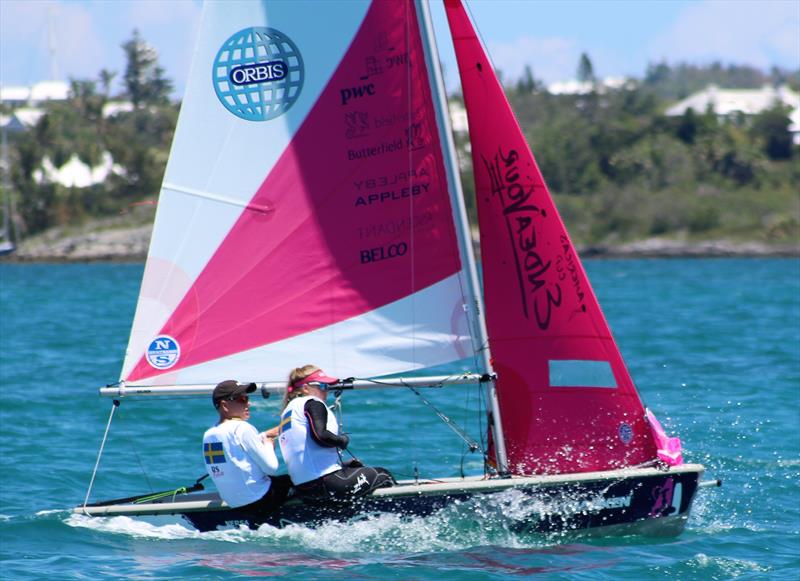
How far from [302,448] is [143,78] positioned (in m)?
99.4

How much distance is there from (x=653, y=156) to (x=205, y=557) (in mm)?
69300

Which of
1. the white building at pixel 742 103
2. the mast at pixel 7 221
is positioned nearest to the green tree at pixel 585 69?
the white building at pixel 742 103

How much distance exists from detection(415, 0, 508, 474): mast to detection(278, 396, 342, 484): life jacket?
3.80 feet

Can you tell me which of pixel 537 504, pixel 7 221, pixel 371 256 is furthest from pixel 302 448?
pixel 7 221

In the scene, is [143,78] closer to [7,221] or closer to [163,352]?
[7,221]

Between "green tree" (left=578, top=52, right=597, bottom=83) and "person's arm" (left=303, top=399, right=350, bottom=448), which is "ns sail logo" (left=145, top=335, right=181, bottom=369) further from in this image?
"green tree" (left=578, top=52, right=597, bottom=83)

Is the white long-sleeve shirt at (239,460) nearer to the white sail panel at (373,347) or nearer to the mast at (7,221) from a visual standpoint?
the white sail panel at (373,347)

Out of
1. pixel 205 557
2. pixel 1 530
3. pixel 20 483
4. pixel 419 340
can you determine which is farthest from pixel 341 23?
pixel 20 483

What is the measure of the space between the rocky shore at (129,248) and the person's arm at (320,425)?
190ft

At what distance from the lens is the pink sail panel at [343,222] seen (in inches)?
362

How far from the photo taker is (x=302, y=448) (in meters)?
8.71

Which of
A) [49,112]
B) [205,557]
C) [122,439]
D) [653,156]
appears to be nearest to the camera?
[205,557]

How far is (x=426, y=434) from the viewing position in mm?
14586

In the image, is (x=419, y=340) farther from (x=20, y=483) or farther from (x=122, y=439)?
(x=122, y=439)
